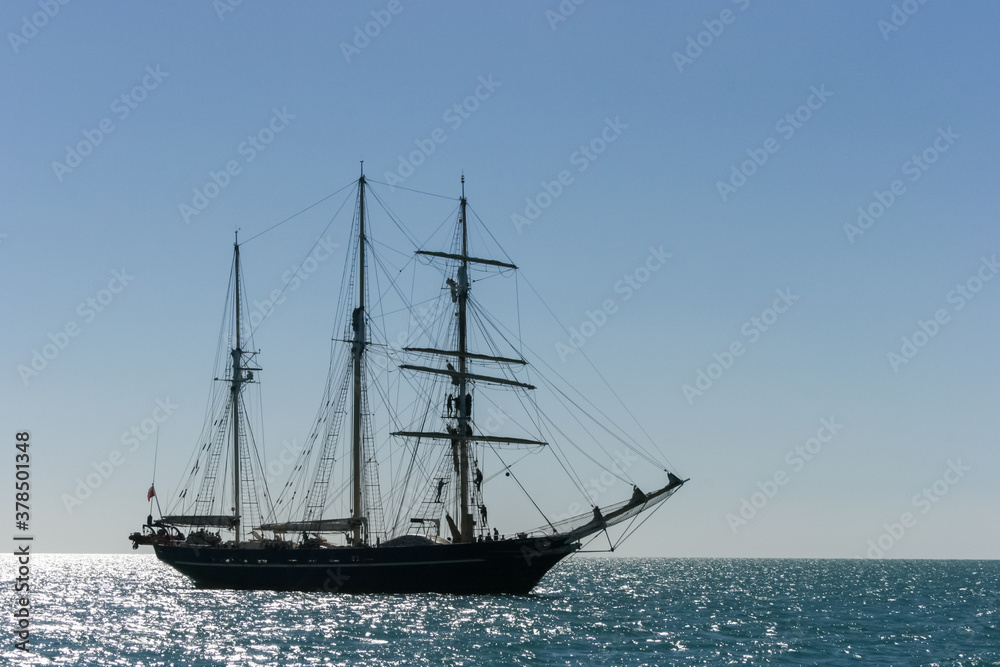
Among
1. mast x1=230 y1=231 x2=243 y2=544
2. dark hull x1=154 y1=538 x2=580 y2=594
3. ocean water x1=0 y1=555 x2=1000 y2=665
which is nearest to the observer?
ocean water x1=0 y1=555 x2=1000 y2=665

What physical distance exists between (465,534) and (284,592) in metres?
15.8

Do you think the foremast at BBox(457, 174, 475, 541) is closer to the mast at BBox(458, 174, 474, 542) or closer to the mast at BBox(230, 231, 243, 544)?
the mast at BBox(458, 174, 474, 542)

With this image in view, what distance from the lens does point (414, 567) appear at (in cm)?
7356

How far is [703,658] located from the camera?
49.1 metres

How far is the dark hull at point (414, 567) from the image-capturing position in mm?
72500

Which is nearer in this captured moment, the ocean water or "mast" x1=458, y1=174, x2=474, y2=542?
the ocean water

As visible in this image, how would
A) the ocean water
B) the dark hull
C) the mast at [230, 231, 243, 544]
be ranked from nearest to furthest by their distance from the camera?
the ocean water → the dark hull → the mast at [230, 231, 243, 544]

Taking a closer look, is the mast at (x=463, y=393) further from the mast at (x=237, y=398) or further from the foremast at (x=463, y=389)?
the mast at (x=237, y=398)

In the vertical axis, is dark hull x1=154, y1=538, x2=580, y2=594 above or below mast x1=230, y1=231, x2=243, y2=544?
below

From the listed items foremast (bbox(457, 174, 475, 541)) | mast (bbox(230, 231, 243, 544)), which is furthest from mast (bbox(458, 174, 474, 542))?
mast (bbox(230, 231, 243, 544))

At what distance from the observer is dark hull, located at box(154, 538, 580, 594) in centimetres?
7250

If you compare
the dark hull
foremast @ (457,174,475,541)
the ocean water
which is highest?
foremast @ (457,174,475,541)

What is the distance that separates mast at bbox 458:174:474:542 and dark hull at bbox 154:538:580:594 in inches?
186

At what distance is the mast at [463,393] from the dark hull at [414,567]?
15.5ft
